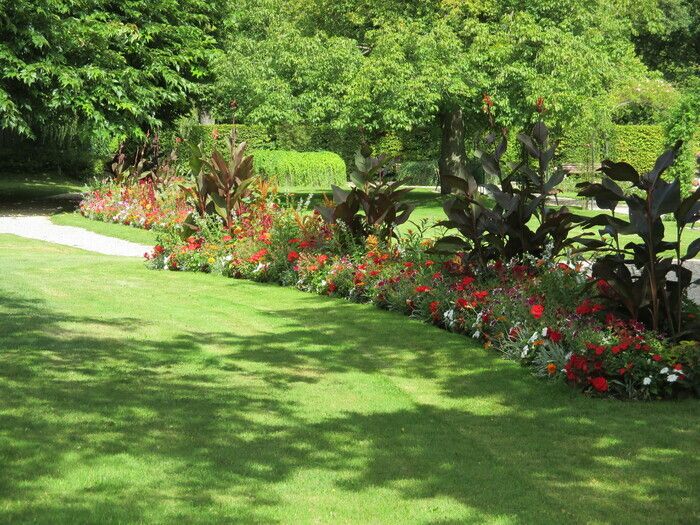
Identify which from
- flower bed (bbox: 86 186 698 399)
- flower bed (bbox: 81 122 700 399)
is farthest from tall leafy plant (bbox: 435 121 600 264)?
flower bed (bbox: 86 186 698 399)

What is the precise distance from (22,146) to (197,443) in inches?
1244

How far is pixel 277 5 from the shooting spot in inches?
1489

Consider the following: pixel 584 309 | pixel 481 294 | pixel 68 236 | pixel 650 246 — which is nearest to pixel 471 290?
pixel 481 294

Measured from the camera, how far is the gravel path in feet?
49.0

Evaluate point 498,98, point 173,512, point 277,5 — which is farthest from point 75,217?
point 277,5

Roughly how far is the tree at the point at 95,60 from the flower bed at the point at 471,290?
339 inches

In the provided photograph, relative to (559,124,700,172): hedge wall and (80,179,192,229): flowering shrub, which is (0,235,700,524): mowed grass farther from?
(559,124,700,172): hedge wall

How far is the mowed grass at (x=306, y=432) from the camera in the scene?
3.80 m

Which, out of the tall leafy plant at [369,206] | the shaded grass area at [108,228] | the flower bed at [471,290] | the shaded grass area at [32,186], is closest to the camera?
the flower bed at [471,290]

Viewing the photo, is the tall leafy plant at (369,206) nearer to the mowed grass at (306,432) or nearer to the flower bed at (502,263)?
the flower bed at (502,263)

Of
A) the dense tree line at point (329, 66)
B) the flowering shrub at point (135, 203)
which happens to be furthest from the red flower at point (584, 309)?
the dense tree line at point (329, 66)

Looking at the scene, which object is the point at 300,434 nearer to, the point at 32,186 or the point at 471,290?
the point at 471,290

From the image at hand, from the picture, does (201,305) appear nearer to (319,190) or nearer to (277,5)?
(319,190)

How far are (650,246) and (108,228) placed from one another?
13.5m
